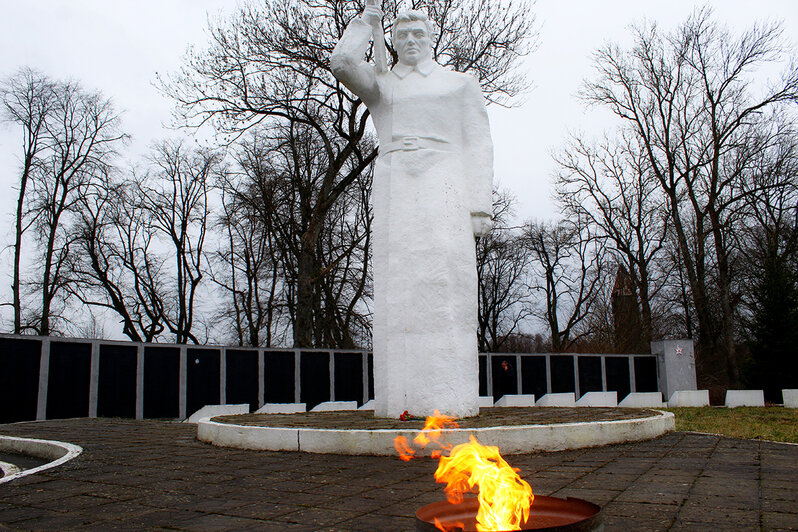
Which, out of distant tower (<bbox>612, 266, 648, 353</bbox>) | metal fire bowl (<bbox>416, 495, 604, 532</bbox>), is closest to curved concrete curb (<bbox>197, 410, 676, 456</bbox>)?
metal fire bowl (<bbox>416, 495, 604, 532</bbox>)

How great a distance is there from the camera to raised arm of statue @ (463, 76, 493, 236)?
7117 millimetres

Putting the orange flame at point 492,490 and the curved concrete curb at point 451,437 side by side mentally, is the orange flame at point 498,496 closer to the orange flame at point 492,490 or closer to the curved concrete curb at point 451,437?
the orange flame at point 492,490

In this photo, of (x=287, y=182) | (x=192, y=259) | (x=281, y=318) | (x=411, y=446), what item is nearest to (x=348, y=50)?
(x=411, y=446)

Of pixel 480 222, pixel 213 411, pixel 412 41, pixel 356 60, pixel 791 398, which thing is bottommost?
pixel 791 398

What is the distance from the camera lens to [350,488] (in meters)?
3.93

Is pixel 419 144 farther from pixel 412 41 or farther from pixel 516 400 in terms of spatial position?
pixel 516 400

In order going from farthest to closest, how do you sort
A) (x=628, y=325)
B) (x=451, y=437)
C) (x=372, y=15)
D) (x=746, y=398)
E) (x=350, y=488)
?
(x=628, y=325)
(x=746, y=398)
(x=372, y=15)
(x=451, y=437)
(x=350, y=488)

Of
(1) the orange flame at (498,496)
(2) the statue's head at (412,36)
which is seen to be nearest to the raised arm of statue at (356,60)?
(2) the statue's head at (412,36)

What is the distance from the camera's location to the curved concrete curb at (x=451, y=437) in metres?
5.25

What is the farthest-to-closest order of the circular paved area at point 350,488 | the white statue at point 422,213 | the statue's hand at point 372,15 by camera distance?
the statue's hand at point 372,15 → the white statue at point 422,213 → the circular paved area at point 350,488

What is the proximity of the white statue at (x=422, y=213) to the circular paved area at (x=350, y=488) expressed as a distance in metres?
1.64

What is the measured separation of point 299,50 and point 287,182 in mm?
5542

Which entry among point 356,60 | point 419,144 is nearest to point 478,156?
point 419,144

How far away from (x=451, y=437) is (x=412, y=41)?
14.7 ft
